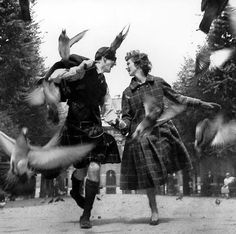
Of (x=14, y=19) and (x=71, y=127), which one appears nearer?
(x=71, y=127)

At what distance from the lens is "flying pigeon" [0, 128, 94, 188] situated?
4246mm

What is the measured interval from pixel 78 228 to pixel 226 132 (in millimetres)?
2044

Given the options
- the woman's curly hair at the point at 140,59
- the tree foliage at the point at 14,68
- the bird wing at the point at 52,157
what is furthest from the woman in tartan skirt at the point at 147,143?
the tree foliage at the point at 14,68

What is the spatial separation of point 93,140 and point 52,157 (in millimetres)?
1051

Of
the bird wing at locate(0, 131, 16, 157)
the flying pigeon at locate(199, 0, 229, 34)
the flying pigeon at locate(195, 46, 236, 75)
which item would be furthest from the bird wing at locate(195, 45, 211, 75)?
the bird wing at locate(0, 131, 16, 157)

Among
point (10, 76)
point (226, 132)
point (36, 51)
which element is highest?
point (36, 51)

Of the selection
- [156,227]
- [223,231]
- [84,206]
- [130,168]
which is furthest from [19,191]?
[223,231]

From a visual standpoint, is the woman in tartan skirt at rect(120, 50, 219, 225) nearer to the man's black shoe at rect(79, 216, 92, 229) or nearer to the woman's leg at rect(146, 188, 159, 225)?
the woman's leg at rect(146, 188, 159, 225)

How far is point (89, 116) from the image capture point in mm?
5723

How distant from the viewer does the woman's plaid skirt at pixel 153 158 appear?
5.88 meters

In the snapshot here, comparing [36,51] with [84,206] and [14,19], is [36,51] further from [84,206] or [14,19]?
[84,206]

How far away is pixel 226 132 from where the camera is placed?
488 centimetres

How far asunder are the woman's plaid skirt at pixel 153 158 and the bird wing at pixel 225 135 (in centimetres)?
109

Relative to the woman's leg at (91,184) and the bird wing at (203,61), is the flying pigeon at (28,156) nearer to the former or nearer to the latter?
the woman's leg at (91,184)
